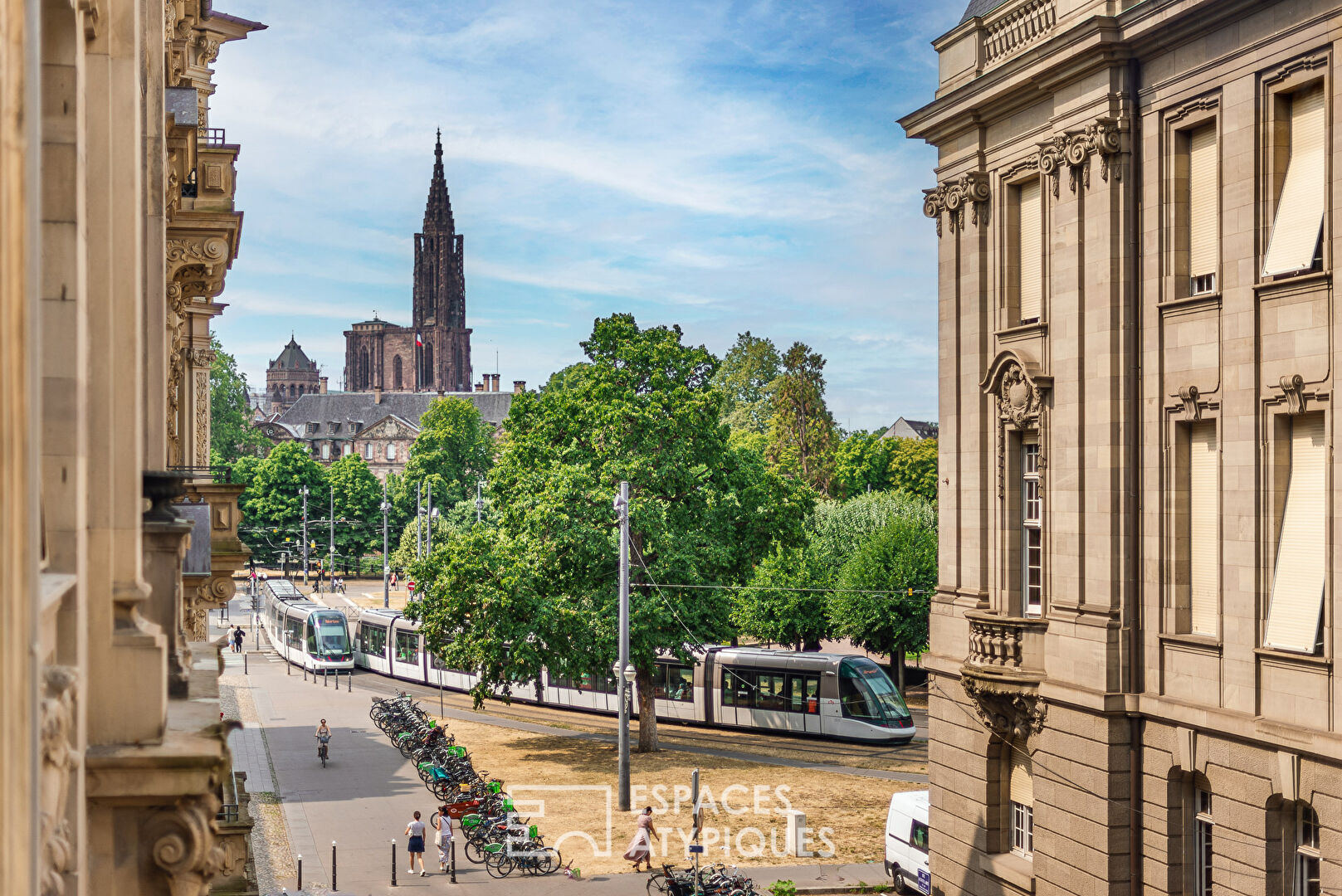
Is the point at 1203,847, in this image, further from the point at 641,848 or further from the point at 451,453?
the point at 451,453

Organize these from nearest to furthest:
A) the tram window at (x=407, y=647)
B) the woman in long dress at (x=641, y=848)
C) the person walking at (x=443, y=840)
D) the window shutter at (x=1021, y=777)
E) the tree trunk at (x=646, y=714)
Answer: the window shutter at (x=1021, y=777), the woman in long dress at (x=641, y=848), the person walking at (x=443, y=840), the tree trunk at (x=646, y=714), the tram window at (x=407, y=647)

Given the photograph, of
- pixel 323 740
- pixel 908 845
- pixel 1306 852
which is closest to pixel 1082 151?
pixel 1306 852

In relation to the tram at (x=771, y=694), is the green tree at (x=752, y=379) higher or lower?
higher

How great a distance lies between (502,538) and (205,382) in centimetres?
964

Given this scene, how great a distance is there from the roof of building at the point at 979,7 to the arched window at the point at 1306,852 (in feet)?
43.4

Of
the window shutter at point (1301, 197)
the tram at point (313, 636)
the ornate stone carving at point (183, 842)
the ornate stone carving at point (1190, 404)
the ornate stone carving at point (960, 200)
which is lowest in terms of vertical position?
the tram at point (313, 636)

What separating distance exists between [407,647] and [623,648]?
2659 cm

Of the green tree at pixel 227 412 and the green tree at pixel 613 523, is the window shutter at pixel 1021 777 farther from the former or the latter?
the green tree at pixel 227 412

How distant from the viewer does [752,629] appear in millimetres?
52562

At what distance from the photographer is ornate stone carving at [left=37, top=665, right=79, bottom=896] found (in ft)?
17.1

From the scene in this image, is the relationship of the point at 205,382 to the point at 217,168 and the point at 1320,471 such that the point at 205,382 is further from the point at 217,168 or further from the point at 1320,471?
the point at 1320,471

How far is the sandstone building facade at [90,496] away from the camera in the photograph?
443 cm

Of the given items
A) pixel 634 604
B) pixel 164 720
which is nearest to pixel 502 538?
pixel 634 604

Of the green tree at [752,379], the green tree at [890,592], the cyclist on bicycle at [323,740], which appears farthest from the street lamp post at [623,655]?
the green tree at [752,379]
